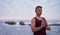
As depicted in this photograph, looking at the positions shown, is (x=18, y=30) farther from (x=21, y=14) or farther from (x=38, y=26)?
(x=38, y=26)

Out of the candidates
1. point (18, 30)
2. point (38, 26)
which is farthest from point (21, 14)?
point (38, 26)

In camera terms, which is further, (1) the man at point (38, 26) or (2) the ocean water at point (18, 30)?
(2) the ocean water at point (18, 30)

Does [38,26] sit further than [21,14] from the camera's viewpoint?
No

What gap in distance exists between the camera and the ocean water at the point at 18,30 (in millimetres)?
1345

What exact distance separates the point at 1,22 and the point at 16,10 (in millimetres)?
234

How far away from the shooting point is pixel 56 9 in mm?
1433

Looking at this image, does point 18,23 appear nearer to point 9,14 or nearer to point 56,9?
point 9,14

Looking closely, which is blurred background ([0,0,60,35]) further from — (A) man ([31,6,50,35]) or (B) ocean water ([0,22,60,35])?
(A) man ([31,6,50,35])

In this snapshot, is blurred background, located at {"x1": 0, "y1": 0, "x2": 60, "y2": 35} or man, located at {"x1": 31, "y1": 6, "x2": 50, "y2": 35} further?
blurred background, located at {"x1": 0, "y1": 0, "x2": 60, "y2": 35}

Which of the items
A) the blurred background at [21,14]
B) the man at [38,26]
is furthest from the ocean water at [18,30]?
the man at [38,26]

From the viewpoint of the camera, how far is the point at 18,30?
1.37 m

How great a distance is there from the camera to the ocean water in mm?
1345

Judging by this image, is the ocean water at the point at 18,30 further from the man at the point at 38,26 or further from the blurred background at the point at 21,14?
the man at the point at 38,26

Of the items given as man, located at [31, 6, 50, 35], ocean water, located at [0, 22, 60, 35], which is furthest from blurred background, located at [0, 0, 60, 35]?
man, located at [31, 6, 50, 35]
